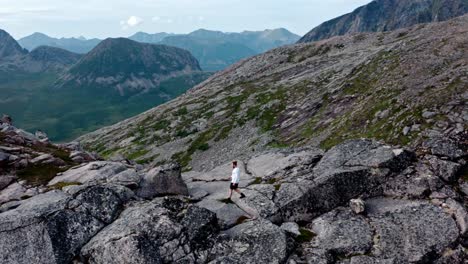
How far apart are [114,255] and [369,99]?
52.2 m

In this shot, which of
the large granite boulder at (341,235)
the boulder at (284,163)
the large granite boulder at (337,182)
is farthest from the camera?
the boulder at (284,163)

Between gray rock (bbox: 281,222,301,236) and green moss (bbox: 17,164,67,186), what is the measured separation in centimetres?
1690

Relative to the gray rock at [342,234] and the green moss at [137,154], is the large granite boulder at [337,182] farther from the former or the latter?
the green moss at [137,154]

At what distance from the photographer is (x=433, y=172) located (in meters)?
24.9

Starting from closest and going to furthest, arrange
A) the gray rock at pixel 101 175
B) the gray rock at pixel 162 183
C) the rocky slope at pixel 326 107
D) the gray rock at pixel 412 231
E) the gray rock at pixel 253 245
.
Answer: the gray rock at pixel 253 245, the gray rock at pixel 412 231, the gray rock at pixel 162 183, the gray rock at pixel 101 175, the rocky slope at pixel 326 107

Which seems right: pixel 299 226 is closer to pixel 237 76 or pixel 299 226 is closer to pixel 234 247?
pixel 234 247

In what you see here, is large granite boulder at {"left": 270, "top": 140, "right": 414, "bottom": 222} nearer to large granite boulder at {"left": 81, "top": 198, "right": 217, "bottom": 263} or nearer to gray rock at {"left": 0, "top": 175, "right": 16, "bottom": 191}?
large granite boulder at {"left": 81, "top": 198, "right": 217, "bottom": 263}

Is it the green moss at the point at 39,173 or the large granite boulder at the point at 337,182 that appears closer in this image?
the large granite boulder at the point at 337,182

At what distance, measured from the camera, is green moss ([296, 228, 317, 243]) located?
2147 cm

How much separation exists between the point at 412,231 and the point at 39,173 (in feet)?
83.3

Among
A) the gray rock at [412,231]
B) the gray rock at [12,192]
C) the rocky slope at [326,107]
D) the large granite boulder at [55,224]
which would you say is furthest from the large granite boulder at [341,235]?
the rocky slope at [326,107]

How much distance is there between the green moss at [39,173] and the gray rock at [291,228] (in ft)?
55.4

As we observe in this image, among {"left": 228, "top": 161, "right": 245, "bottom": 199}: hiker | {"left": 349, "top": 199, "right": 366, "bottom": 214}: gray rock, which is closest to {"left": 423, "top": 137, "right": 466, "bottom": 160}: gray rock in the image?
{"left": 349, "top": 199, "right": 366, "bottom": 214}: gray rock

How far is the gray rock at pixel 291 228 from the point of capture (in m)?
21.8
